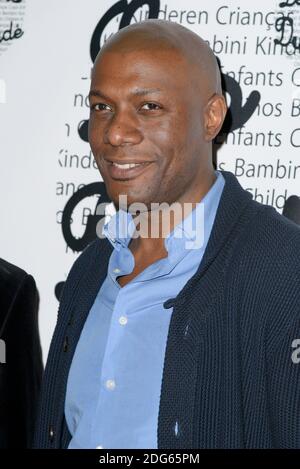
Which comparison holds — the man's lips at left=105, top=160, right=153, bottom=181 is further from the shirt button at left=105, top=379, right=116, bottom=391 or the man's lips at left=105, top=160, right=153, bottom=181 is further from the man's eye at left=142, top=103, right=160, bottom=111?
the shirt button at left=105, top=379, right=116, bottom=391

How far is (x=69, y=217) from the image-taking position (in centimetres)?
188

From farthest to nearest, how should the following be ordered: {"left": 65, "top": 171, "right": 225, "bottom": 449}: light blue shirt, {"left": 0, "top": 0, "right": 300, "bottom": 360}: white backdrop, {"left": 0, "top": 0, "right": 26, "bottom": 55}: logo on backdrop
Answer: {"left": 0, "top": 0, "right": 26, "bottom": 55}: logo on backdrop → {"left": 0, "top": 0, "right": 300, "bottom": 360}: white backdrop → {"left": 65, "top": 171, "right": 225, "bottom": 449}: light blue shirt

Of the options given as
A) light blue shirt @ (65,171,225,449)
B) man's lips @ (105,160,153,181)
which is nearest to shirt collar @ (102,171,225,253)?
light blue shirt @ (65,171,225,449)

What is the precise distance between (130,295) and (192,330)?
0.15 meters

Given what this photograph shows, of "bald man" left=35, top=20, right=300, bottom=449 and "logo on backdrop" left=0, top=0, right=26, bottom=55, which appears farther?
"logo on backdrop" left=0, top=0, right=26, bottom=55

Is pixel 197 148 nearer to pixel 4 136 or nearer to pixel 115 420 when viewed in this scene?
pixel 115 420

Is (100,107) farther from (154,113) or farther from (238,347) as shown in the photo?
(238,347)

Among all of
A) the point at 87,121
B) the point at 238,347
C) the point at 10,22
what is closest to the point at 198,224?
the point at 238,347

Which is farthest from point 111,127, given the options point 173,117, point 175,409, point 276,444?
point 276,444

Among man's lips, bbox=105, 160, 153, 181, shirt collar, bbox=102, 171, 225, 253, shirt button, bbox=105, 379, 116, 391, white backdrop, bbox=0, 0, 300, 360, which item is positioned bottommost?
shirt button, bbox=105, 379, 116, 391

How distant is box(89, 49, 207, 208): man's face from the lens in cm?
140

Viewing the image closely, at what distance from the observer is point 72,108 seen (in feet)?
6.18

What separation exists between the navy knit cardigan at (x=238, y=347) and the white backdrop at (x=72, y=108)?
0.42 metres

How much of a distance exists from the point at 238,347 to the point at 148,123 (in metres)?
0.43
